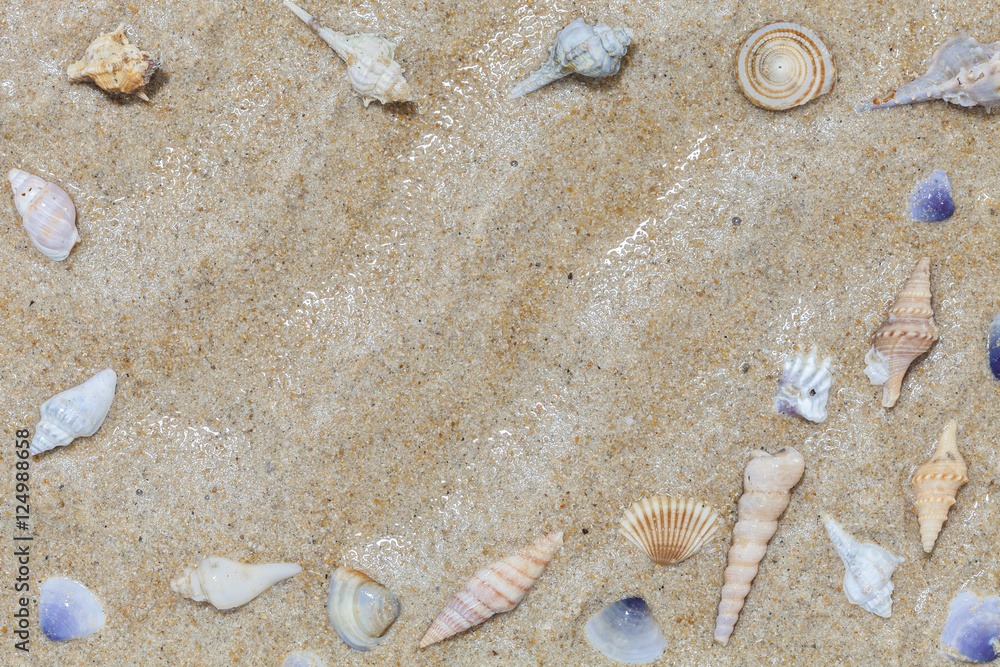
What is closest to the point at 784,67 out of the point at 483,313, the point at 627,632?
the point at 483,313

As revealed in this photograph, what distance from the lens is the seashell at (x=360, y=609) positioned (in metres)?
3.06

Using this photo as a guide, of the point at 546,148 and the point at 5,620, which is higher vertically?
the point at 546,148

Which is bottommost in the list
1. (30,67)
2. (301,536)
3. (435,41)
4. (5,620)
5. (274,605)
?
(5,620)

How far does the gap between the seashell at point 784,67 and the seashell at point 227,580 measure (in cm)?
295

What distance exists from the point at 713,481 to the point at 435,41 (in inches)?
91.5

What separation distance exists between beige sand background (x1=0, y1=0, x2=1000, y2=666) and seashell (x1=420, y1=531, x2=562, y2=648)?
78mm

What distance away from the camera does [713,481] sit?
3.12 m

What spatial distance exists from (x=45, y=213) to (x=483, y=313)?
1989 millimetres

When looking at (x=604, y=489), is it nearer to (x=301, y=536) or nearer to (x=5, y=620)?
(x=301, y=536)

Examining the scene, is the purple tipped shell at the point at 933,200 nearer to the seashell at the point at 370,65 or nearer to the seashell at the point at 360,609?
the seashell at the point at 370,65

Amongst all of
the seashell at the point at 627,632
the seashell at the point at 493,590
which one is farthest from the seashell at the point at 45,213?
the seashell at the point at 627,632

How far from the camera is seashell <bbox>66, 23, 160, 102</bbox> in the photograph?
3.03 m

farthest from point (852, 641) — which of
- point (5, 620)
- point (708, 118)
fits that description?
point (5, 620)

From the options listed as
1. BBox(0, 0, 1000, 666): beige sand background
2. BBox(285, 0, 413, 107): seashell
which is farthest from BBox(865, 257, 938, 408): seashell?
BBox(285, 0, 413, 107): seashell
